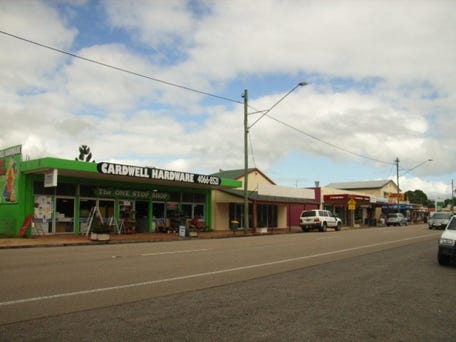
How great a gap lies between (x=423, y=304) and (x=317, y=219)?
1234 inches

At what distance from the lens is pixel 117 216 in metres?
28.8

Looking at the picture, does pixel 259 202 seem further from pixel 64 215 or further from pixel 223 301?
pixel 223 301

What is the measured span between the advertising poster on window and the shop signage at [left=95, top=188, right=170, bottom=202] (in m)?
4.53

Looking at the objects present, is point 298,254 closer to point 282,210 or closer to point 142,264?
point 142,264

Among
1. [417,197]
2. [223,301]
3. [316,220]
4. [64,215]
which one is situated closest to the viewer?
[223,301]

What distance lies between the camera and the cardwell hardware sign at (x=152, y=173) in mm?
24703

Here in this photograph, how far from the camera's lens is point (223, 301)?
7.80m

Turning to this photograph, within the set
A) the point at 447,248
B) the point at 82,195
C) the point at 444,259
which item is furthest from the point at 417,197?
the point at 447,248

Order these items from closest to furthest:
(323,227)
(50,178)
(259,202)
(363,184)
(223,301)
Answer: (223,301), (50,178), (259,202), (323,227), (363,184)

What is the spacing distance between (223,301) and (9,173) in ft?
70.0

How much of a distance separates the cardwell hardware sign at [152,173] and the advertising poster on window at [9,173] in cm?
461

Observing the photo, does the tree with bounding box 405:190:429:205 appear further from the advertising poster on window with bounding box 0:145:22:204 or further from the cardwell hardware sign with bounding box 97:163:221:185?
the advertising poster on window with bounding box 0:145:22:204

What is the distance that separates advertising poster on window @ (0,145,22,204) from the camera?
80.8 feet

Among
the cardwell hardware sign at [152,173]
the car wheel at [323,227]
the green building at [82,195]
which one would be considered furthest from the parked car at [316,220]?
the cardwell hardware sign at [152,173]
